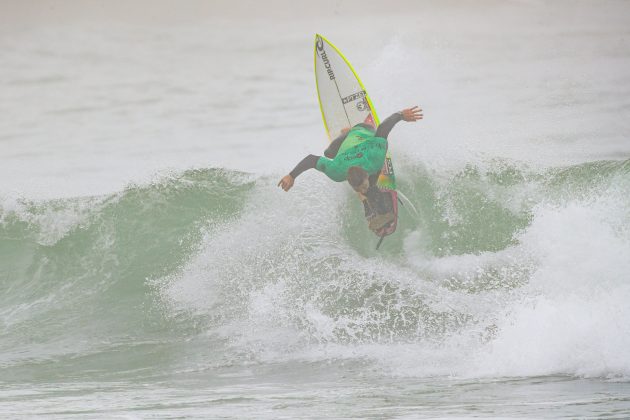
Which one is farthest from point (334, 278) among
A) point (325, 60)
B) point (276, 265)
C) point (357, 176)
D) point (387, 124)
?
point (325, 60)

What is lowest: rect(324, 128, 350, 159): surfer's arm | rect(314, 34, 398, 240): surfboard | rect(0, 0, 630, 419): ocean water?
rect(0, 0, 630, 419): ocean water

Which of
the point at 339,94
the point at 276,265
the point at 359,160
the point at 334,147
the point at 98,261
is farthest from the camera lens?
the point at 98,261

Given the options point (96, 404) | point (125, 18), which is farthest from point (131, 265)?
point (125, 18)

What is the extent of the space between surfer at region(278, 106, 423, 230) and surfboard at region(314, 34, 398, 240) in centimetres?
86

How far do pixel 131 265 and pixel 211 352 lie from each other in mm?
2243

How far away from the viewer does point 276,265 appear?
844cm

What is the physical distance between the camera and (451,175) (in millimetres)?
9688

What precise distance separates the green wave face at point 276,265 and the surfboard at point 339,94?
677mm

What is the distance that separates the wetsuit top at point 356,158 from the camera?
25.0ft

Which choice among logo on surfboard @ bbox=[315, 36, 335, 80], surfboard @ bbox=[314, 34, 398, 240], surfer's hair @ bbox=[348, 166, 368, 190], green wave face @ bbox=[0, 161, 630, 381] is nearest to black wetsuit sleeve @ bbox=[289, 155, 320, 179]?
surfer's hair @ bbox=[348, 166, 368, 190]

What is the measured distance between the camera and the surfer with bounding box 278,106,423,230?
753 centimetres

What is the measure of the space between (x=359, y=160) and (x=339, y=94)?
1.66 m

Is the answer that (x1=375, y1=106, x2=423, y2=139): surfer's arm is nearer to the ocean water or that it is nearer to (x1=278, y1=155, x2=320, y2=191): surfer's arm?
(x1=278, y1=155, x2=320, y2=191): surfer's arm

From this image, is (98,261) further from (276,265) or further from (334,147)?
(334,147)
